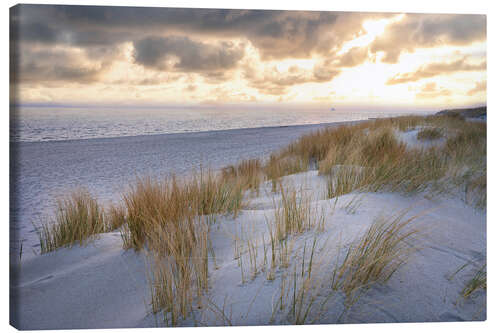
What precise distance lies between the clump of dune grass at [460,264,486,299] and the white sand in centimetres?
4

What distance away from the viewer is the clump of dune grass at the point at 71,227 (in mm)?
2344

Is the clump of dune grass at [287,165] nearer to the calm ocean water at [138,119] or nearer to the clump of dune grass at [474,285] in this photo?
the calm ocean water at [138,119]

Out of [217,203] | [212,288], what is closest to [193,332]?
[212,288]

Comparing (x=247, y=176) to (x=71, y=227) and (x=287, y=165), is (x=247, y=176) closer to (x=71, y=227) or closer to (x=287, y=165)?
(x=287, y=165)

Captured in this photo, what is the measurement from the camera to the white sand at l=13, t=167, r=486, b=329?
1.61 meters

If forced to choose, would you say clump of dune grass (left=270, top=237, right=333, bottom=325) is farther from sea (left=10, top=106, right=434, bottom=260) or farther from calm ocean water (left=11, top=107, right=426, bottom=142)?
calm ocean water (left=11, top=107, right=426, bottom=142)

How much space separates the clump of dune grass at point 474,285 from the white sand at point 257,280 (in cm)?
4

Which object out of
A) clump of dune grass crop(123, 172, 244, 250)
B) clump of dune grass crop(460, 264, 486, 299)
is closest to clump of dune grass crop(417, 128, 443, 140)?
clump of dune grass crop(460, 264, 486, 299)

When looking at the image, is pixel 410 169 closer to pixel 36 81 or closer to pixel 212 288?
pixel 212 288

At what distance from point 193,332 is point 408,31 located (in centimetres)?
285

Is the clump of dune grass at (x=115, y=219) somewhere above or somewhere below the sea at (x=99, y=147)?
below

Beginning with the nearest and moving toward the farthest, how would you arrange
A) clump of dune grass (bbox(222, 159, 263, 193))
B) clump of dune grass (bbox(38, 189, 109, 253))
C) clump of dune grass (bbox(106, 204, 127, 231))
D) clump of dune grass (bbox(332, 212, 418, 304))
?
clump of dune grass (bbox(332, 212, 418, 304)) → clump of dune grass (bbox(38, 189, 109, 253)) → clump of dune grass (bbox(106, 204, 127, 231)) → clump of dune grass (bbox(222, 159, 263, 193))

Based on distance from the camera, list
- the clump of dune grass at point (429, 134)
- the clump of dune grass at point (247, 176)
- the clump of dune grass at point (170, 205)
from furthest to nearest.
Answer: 1. the clump of dune grass at point (429, 134)
2. the clump of dune grass at point (247, 176)
3. the clump of dune grass at point (170, 205)

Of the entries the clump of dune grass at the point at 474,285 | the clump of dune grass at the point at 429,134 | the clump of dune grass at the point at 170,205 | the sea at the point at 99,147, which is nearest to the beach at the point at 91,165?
the sea at the point at 99,147
